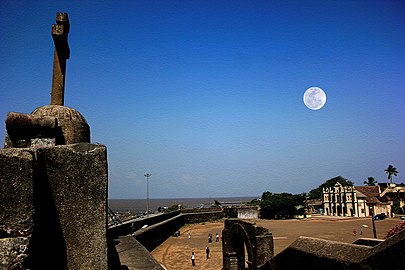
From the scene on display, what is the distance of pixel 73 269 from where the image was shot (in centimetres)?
277

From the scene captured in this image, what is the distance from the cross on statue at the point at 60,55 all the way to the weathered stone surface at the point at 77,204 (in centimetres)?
268

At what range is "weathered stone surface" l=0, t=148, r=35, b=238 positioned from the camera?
2318 millimetres

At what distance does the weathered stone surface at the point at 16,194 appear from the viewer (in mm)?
2318

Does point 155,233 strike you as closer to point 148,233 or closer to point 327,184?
point 148,233

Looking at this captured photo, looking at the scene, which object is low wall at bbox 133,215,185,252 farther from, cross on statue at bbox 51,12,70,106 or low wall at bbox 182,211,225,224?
cross on statue at bbox 51,12,70,106

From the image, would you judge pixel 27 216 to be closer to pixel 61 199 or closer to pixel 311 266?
pixel 61 199

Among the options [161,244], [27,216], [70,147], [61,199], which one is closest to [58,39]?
[70,147]

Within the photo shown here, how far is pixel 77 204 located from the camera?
9.09ft

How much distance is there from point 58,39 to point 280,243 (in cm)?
3103

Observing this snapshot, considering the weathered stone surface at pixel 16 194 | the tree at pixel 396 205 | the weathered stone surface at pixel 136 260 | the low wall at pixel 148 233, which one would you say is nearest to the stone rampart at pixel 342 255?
the low wall at pixel 148 233

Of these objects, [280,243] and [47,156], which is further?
[280,243]

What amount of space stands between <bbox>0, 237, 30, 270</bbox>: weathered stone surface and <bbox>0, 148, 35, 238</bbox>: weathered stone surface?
0.18ft

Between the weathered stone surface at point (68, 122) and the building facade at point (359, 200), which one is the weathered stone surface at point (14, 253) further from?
the building facade at point (359, 200)

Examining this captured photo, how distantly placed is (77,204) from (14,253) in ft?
2.04
